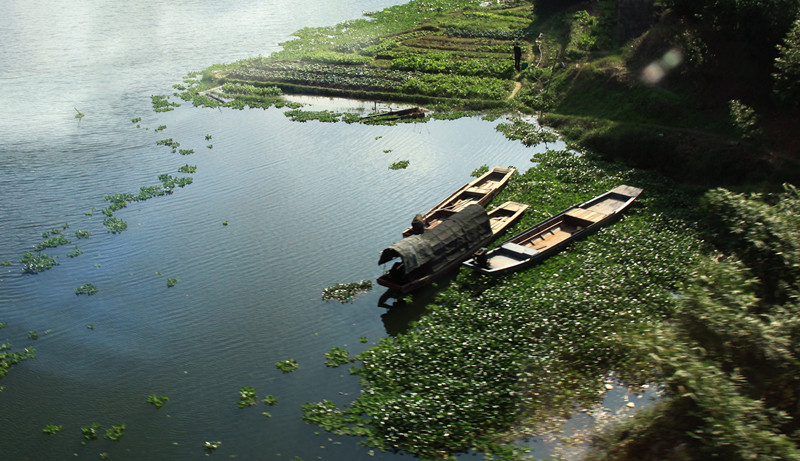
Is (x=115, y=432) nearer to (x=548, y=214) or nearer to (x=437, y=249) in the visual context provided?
(x=437, y=249)

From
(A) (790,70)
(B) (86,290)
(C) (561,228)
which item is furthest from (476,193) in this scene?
(B) (86,290)

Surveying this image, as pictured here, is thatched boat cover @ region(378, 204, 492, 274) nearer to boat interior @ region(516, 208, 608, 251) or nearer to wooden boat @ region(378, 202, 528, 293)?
wooden boat @ region(378, 202, 528, 293)

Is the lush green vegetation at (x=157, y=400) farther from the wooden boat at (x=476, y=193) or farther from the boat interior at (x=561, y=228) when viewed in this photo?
the boat interior at (x=561, y=228)

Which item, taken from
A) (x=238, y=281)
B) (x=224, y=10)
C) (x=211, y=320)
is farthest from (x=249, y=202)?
(x=224, y=10)

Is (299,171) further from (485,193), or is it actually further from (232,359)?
(232,359)

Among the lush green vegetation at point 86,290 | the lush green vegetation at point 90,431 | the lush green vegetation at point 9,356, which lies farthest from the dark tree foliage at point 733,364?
the lush green vegetation at point 86,290
